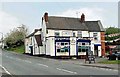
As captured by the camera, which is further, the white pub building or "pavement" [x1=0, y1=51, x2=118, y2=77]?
the white pub building

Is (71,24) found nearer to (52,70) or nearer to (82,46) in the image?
(82,46)

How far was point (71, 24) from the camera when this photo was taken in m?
70.7

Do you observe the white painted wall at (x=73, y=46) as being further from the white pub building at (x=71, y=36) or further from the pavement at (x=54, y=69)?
the pavement at (x=54, y=69)

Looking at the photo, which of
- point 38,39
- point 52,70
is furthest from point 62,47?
point 52,70

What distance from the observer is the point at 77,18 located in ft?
242

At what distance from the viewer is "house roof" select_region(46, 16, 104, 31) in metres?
68.4

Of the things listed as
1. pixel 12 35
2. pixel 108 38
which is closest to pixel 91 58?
pixel 108 38

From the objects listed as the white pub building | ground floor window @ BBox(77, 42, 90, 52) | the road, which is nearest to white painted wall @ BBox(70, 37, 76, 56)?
the white pub building

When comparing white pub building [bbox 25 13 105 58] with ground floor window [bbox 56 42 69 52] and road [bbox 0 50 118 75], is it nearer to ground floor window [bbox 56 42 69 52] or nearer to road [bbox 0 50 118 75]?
ground floor window [bbox 56 42 69 52]

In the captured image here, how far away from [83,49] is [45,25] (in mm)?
9769

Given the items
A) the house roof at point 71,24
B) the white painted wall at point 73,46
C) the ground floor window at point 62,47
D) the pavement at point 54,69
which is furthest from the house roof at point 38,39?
the pavement at point 54,69

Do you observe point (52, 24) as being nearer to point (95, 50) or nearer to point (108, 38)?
point (95, 50)

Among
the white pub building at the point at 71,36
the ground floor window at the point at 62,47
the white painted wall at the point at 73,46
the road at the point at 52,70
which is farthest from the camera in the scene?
the white painted wall at the point at 73,46

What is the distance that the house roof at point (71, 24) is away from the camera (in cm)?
6838
